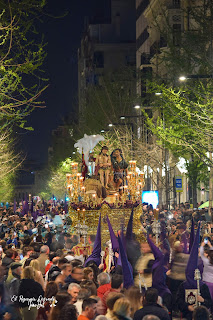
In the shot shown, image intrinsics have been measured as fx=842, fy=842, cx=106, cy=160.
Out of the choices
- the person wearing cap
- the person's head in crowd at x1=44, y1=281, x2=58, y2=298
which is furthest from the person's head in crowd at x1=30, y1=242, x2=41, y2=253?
the person's head in crowd at x1=44, y1=281, x2=58, y2=298

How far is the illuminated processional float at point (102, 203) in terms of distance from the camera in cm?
2458

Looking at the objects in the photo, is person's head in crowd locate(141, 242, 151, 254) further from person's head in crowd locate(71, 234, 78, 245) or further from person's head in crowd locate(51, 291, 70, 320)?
person's head in crowd locate(71, 234, 78, 245)

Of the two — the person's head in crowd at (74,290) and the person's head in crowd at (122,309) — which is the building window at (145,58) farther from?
the person's head in crowd at (122,309)

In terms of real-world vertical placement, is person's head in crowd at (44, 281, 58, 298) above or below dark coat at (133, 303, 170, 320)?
above

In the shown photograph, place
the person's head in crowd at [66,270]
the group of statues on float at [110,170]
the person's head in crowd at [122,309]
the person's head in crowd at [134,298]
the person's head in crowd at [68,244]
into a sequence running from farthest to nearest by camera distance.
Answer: the group of statues on float at [110,170] → the person's head in crowd at [68,244] → the person's head in crowd at [66,270] → the person's head in crowd at [134,298] → the person's head in crowd at [122,309]

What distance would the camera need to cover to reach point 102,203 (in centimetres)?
2478

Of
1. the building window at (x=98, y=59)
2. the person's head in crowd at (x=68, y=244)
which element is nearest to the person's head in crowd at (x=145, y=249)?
the person's head in crowd at (x=68, y=244)

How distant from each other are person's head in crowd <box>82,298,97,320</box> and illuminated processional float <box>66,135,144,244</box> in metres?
14.4

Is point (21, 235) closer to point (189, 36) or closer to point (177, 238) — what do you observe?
point (177, 238)

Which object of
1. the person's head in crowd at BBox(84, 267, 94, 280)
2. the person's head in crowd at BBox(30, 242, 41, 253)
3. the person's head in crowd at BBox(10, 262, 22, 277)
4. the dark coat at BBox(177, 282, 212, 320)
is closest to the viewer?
the dark coat at BBox(177, 282, 212, 320)

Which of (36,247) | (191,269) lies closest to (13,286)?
(191,269)

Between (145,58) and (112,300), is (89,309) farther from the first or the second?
(145,58)

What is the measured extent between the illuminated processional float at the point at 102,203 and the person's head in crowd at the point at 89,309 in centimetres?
1442

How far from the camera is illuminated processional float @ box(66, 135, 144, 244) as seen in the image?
24.6m
